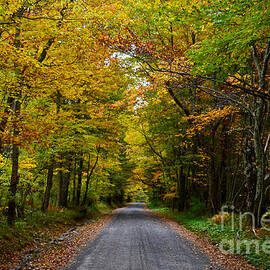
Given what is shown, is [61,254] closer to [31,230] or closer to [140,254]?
[140,254]

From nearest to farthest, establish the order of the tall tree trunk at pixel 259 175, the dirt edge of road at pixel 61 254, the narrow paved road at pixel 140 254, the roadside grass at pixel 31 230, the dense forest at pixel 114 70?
1. the narrow paved road at pixel 140 254
2. the dirt edge of road at pixel 61 254
3. the dense forest at pixel 114 70
4. the roadside grass at pixel 31 230
5. the tall tree trunk at pixel 259 175

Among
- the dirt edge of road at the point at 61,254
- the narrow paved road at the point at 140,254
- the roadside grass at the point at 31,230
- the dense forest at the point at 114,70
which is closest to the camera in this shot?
the narrow paved road at the point at 140,254

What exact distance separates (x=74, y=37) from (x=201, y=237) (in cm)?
886

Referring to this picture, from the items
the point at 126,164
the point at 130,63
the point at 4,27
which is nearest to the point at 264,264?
the point at 4,27

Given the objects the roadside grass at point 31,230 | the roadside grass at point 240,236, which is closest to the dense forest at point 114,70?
the roadside grass at point 31,230

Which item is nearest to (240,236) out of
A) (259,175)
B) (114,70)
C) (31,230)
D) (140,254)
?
(259,175)

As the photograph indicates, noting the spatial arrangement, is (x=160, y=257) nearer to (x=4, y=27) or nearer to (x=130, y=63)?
(x=4, y=27)

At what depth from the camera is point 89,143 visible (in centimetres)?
1252

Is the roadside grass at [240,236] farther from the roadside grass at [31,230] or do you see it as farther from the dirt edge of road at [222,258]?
the roadside grass at [31,230]

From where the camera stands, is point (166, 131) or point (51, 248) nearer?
point (51, 248)

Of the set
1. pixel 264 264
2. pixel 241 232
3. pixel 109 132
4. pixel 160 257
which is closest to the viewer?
→ pixel 264 264

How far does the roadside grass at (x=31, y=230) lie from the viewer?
697 centimetres

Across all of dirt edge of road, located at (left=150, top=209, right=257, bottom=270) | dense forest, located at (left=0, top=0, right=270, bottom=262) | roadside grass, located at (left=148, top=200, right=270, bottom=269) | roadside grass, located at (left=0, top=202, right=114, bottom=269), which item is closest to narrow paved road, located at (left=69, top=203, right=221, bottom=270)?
dirt edge of road, located at (left=150, top=209, right=257, bottom=270)

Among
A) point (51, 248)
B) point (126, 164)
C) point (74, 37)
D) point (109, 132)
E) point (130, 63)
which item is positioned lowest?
point (51, 248)
